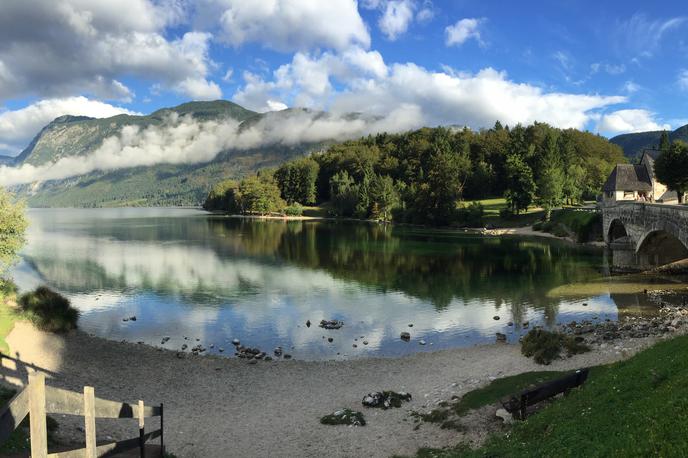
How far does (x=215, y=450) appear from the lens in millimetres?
20953

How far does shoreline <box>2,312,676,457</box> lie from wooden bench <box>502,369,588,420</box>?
7.46ft

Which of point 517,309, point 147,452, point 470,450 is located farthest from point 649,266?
point 147,452

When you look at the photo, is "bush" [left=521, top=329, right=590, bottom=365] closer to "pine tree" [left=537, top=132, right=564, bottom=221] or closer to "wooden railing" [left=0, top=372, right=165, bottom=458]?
"wooden railing" [left=0, top=372, right=165, bottom=458]

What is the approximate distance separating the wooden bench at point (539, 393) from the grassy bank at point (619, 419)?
1133mm

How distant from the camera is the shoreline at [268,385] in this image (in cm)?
2128

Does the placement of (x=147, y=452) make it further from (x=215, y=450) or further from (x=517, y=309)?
(x=517, y=309)

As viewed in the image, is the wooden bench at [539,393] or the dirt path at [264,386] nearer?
the wooden bench at [539,393]

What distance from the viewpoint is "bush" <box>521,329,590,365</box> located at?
30.6 m

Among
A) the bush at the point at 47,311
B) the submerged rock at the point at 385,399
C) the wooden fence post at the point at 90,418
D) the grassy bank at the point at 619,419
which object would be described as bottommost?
the submerged rock at the point at 385,399

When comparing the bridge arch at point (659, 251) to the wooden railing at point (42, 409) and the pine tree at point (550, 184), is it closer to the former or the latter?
the pine tree at point (550, 184)

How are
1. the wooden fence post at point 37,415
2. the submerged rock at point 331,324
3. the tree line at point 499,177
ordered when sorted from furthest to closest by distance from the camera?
the tree line at point 499,177
the submerged rock at point 331,324
the wooden fence post at point 37,415

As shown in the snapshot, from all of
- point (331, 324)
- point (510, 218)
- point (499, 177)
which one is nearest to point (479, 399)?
point (331, 324)

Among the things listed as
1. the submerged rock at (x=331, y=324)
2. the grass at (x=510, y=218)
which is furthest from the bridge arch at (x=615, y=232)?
the submerged rock at (x=331, y=324)

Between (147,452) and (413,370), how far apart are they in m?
20.2
